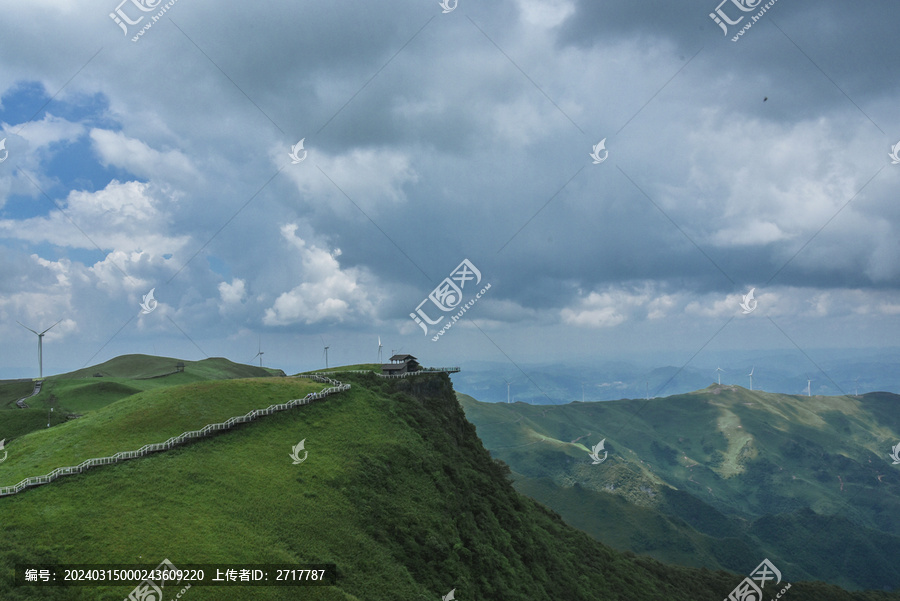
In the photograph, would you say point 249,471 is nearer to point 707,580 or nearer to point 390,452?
point 390,452

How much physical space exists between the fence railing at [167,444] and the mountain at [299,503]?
3.10ft

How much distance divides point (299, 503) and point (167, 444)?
58.8 ft

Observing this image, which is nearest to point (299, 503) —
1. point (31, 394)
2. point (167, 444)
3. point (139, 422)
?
point (167, 444)

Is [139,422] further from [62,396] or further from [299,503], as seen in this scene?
[62,396]

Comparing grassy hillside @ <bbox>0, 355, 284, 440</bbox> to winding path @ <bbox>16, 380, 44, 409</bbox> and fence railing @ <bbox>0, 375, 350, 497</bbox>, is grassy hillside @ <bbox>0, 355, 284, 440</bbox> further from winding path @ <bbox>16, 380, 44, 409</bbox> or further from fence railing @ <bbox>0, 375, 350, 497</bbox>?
fence railing @ <bbox>0, 375, 350, 497</bbox>

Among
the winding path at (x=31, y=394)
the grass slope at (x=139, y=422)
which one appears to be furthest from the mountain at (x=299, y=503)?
the winding path at (x=31, y=394)

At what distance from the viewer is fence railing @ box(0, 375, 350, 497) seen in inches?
2007

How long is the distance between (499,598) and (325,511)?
89.6 feet

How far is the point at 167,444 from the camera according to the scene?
60.1 meters

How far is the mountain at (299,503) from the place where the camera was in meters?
44.0

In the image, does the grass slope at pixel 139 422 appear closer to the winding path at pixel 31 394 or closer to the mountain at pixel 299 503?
the mountain at pixel 299 503

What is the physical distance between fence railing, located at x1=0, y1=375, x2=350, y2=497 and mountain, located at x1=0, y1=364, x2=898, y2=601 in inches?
37.2

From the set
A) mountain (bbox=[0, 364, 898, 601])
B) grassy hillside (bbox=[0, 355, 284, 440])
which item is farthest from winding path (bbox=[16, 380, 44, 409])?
mountain (bbox=[0, 364, 898, 601])

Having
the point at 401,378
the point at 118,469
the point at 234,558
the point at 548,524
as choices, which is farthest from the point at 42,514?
the point at 548,524
